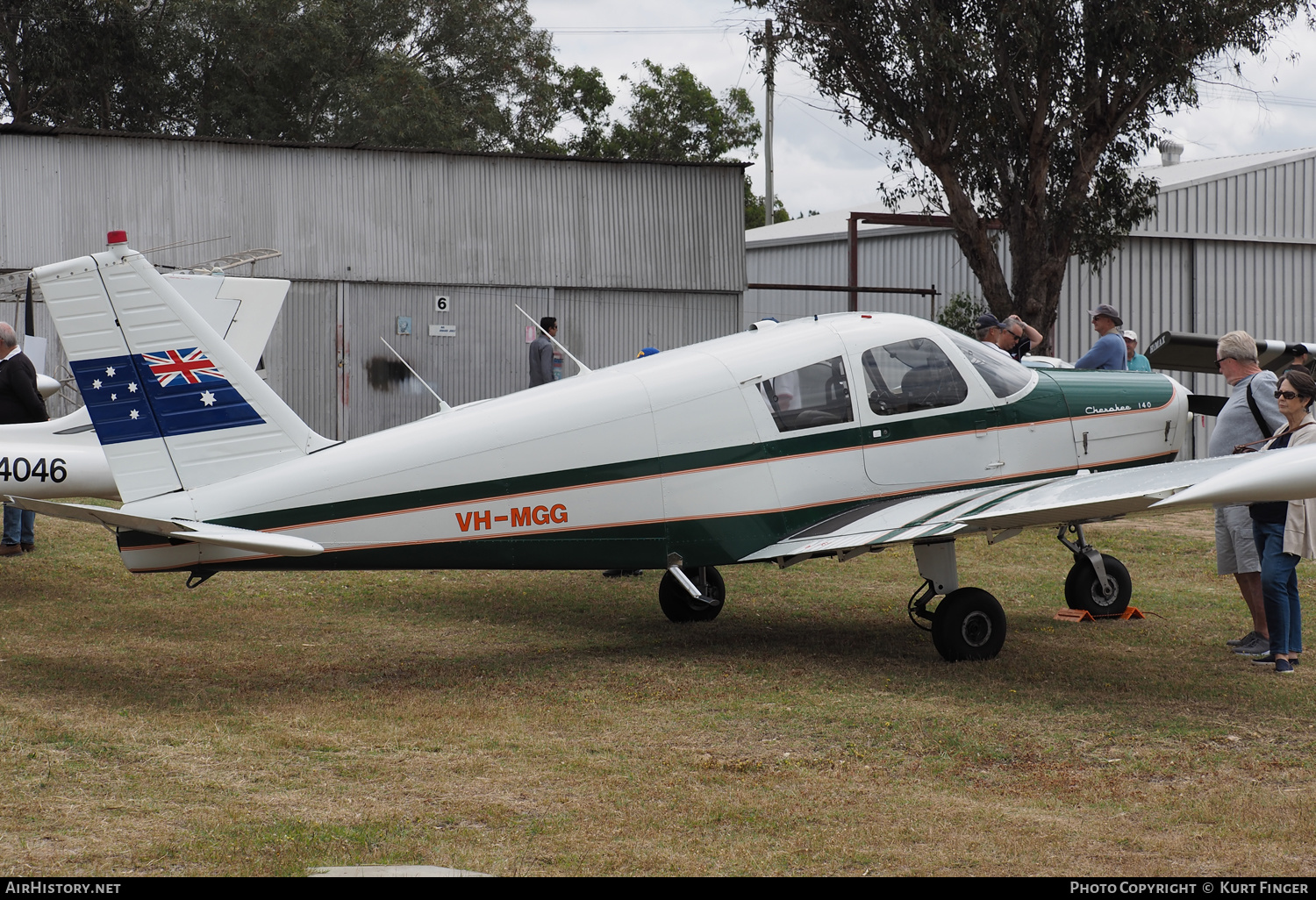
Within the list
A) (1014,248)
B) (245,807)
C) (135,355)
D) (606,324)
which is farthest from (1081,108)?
(245,807)

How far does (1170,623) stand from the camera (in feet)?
30.8

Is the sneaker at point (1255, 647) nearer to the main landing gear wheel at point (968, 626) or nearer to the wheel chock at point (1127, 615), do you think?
the wheel chock at point (1127, 615)

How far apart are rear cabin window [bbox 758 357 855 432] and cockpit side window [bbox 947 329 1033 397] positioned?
3.45ft

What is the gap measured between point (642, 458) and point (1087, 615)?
4.01 m

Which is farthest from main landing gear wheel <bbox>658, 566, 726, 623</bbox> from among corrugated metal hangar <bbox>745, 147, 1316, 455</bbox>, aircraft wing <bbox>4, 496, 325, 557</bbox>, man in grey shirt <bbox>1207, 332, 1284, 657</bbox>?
corrugated metal hangar <bbox>745, 147, 1316, 455</bbox>

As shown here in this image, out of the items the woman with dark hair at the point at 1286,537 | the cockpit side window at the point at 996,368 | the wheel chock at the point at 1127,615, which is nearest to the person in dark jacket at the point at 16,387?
the cockpit side window at the point at 996,368

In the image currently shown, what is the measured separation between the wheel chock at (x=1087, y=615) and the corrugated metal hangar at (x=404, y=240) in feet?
44.0

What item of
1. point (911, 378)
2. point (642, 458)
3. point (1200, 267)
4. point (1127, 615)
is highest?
point (1200, 267)

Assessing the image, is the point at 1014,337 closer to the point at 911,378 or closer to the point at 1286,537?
the point at 911,378

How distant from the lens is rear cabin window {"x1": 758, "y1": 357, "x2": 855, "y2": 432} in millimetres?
8070

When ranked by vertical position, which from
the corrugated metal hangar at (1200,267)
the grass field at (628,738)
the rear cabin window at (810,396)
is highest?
the corrugated metal hangar at (1200,267)

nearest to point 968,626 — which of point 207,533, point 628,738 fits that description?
point 628,738

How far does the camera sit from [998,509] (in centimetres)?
744

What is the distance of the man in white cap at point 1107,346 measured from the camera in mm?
10953
